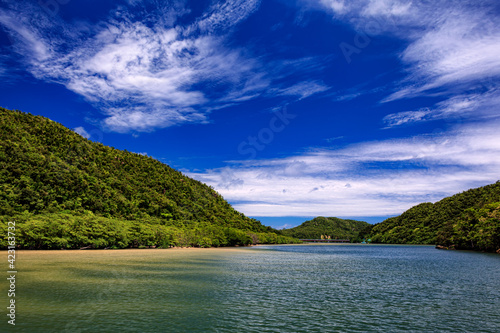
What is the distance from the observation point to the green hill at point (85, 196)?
8344 cm

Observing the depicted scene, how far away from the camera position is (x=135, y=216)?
5182 inches

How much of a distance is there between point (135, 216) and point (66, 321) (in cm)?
11897

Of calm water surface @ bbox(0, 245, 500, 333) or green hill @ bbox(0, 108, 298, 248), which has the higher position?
green hill @ bbox(0, 108, 298, 248)

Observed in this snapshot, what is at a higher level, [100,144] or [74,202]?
[100,144]

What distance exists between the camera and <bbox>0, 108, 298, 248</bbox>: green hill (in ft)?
274

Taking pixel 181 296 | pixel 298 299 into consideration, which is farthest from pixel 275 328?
pixel 181 296

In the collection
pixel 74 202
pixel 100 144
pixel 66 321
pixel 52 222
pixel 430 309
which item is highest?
pixel 100 144

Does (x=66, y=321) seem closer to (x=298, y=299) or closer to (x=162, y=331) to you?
(x=162, y=331)

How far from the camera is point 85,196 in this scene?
11631 centimetres

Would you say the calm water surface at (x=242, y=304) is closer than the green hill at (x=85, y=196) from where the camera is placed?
Yes

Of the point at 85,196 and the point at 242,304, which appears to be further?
the point at 85,196

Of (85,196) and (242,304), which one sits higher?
(85,196)

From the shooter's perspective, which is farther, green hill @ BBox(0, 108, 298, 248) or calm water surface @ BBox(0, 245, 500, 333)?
green hill @ BBox(0, 108, 298, 248)

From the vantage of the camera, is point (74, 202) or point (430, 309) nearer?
point (430, 309)
